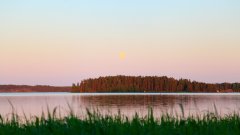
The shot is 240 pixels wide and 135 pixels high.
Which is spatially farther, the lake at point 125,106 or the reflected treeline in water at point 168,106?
the reflected treeline in water at point 168,106

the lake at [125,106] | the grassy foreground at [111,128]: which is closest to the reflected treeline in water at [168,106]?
the lake at [125,106]

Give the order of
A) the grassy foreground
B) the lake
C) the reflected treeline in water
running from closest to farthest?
1. the grassy foreground
2. the lake
3. the reflected treeline in water

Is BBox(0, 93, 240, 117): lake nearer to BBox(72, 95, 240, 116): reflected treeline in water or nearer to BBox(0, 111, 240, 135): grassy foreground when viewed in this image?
BBox(72, 95, 240, 116): reflected treeline in water

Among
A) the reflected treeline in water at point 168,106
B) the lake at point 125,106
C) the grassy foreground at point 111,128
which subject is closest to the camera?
the grassy foreground at point 111,128

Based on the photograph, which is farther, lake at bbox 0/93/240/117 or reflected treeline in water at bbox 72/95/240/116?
reflected treeline in water at bbox 72/95/240/116

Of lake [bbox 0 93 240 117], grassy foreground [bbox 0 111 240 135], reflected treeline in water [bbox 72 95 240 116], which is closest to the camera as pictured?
grassy foreground [bbox 0 111 240 135]

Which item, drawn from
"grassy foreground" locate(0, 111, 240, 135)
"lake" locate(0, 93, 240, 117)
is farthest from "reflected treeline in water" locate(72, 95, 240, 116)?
"grassy foreground" locate(0, 111, 240, 135)

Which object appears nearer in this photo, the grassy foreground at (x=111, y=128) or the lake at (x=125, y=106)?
the grassy foreground at (x=111, y=128)

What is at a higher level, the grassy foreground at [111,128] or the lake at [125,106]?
the grassy foreground at [111,128]

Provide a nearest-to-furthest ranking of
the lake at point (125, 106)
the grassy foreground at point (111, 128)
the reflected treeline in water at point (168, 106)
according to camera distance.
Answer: the grassy foreground at point (111, 128), the lake at point (125, 106), the reflected treeline in water at point (168, 106)

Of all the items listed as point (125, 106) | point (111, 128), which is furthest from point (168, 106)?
point (111, 128)

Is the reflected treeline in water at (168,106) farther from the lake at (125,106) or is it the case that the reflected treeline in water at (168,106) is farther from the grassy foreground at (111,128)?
the grassy foreground at (111,128)

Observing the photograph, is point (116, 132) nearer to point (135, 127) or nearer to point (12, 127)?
point (135, 127)

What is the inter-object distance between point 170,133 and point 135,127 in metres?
0.87
